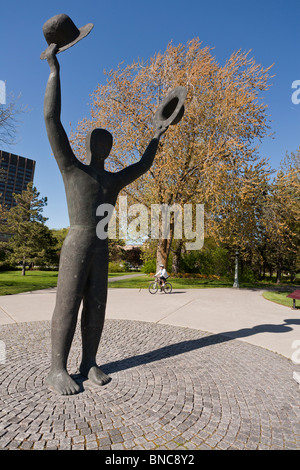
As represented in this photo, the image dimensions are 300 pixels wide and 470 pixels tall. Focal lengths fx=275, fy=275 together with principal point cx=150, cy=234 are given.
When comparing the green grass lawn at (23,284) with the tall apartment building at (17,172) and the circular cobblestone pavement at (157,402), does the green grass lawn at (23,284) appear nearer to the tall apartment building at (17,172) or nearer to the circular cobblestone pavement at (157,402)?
the circular cobblestone pavement at (157,402)

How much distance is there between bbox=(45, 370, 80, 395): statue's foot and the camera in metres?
3.14

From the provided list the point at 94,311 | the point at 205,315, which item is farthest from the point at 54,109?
the point at 205,315

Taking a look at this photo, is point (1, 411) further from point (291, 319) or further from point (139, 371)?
point (291, 319)

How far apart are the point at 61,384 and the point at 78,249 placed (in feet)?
5.15

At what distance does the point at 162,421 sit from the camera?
267 cm

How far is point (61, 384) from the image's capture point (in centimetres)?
318

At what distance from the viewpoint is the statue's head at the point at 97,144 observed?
3578mm

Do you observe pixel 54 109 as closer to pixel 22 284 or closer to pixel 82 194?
pixel 82 194

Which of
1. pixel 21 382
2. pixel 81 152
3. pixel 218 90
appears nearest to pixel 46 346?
pixel 21 382

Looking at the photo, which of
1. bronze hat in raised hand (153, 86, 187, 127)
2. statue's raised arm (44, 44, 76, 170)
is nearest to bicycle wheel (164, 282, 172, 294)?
bronze hat in raised hand (153, 86, 187, 127)

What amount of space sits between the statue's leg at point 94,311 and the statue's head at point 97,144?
1.22 metres

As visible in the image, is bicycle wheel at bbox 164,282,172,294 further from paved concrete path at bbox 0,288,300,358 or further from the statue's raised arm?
the statue's raised arm

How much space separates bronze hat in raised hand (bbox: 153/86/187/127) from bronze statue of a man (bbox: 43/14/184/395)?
1.04 meters

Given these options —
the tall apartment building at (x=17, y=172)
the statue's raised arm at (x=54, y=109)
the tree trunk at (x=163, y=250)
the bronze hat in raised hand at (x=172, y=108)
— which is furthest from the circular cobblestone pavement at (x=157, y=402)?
the tall apartment building at (x=17, y=172)
